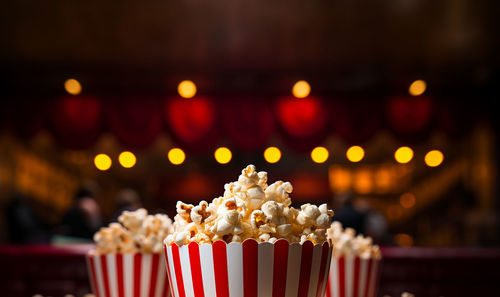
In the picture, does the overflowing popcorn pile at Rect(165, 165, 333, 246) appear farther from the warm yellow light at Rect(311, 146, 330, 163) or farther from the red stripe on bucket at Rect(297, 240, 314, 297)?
the warm yellow light at Rect(311, 146, 330, 163)

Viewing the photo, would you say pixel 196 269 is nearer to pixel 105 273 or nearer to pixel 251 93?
pixel 105 273

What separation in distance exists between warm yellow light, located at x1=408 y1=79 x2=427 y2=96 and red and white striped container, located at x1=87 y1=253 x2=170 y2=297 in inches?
227

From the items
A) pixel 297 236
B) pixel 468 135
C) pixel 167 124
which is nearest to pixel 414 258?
pixel 468 135

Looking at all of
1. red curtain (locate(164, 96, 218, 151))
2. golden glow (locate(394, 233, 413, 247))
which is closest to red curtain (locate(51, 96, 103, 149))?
red curtain (locate(164, 96, 218, 151))

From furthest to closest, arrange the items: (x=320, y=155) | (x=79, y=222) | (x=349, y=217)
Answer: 1. (x=320, y=155)
2. (x=349, y=217)
3. (x=79, y=222)

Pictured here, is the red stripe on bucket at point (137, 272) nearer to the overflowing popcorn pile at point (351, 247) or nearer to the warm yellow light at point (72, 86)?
the overflowing popcorn pile at point (351, 247)

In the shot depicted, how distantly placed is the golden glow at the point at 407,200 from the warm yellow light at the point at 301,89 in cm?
600

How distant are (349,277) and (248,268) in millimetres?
649

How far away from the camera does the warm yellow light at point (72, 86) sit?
6941 millimetres

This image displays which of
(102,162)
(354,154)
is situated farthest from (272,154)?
(102,162)

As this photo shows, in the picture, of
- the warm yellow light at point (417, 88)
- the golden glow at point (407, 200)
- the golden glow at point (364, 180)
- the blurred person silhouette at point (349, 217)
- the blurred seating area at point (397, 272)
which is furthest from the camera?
the golden glow at point (407, 200)

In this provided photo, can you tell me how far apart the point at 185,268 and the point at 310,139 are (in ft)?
20.3

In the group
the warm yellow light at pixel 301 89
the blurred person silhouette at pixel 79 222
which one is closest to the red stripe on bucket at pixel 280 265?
the blurred person silhouette at pixel 79 222

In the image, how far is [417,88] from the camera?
7.09m
